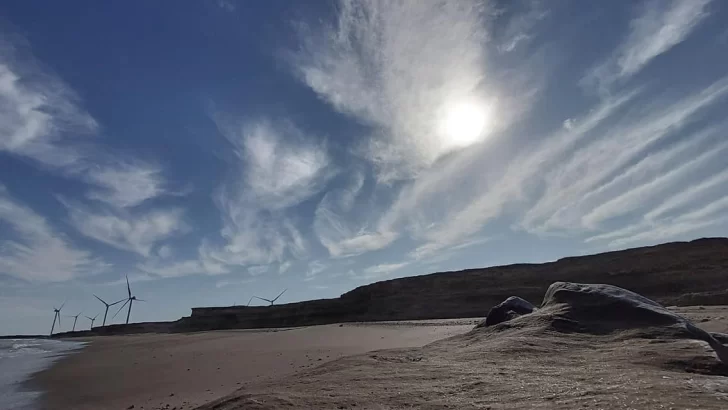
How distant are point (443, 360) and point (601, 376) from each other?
264cm

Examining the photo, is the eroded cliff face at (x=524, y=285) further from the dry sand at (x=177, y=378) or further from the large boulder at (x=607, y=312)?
the dry sand at (x=177, y=378)

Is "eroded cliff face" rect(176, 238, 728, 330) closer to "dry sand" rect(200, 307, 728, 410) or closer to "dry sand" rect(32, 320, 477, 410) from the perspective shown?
"dry sand" rect(200, 307, 728, 410)

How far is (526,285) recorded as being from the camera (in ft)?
144

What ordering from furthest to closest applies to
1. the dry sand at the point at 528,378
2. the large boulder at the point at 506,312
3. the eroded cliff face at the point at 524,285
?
the eroded cliff face at the point at 524,285
the large boulder at the point at 506,312
the dry sand at the point at 528,378

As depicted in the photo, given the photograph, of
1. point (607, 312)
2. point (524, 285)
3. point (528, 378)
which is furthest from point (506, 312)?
point (524, 285)

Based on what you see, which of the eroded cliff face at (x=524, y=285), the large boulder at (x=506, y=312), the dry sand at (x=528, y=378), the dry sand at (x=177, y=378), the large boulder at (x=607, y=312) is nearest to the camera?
the dry sand at (x=528, y=378)

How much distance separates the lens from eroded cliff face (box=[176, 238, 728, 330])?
34344 mm

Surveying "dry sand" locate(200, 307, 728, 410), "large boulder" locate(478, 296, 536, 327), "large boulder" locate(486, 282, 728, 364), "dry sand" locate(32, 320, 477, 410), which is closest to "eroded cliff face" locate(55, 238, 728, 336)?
"large boulder" locate(478, 296, 536, 327)

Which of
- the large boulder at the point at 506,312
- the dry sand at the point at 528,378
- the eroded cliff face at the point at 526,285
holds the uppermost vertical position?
the eroded cliff face at the point at 526,285

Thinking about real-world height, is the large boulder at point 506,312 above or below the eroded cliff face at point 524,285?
below

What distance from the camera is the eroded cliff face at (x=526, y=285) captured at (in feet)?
113

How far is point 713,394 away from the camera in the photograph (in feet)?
13.6

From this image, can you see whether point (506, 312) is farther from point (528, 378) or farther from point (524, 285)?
point (524, 285)

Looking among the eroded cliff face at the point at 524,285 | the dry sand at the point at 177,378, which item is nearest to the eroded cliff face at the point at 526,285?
the eroded cliff face at the point at 524,285
